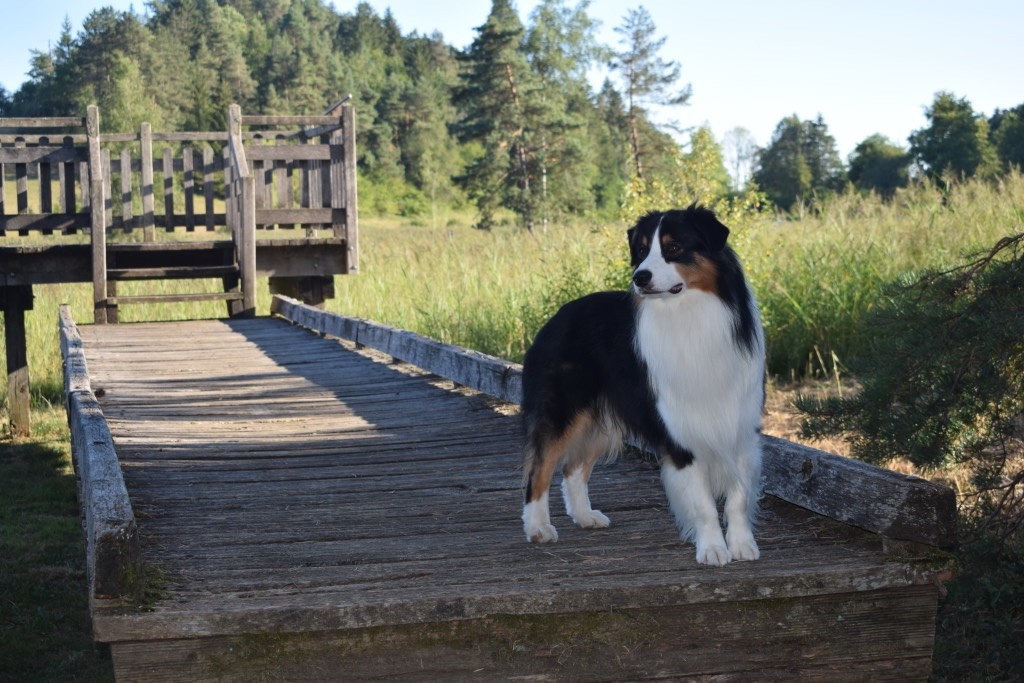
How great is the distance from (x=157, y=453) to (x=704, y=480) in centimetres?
282

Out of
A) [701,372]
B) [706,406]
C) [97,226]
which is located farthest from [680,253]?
[97,226]

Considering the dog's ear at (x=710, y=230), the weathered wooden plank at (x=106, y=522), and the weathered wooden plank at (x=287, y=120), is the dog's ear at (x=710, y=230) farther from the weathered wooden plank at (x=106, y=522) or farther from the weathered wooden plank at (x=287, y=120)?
the weathered wooden plank at (x=287, y=120)

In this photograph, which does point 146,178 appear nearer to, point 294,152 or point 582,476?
point 294,152

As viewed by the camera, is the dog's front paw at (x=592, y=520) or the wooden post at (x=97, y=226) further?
the wooden post at (x=97, y=226)

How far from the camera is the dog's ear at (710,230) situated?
3367 mm

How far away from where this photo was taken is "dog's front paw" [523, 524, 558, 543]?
148 inches

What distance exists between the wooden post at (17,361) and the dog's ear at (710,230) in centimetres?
1053

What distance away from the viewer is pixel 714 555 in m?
3.36

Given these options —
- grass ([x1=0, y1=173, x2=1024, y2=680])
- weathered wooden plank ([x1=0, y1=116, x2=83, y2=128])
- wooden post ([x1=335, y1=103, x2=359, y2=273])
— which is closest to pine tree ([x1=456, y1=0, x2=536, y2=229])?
grass ([x1=0, y1=173, x2=1024, y2=680])

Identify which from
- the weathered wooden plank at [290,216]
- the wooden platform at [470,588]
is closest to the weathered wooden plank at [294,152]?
the weathered wooden plank at [290,216]

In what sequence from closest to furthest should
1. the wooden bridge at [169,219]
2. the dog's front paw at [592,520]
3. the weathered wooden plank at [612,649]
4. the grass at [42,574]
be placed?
the weathered wooden plank at [612,649]
the dog's front paw at [592,520]
the grass at [42,574]
the wooden bridge at [169,219]

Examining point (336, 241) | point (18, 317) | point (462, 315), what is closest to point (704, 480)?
point (462, 315)

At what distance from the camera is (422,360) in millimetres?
7777

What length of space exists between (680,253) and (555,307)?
7907mm
